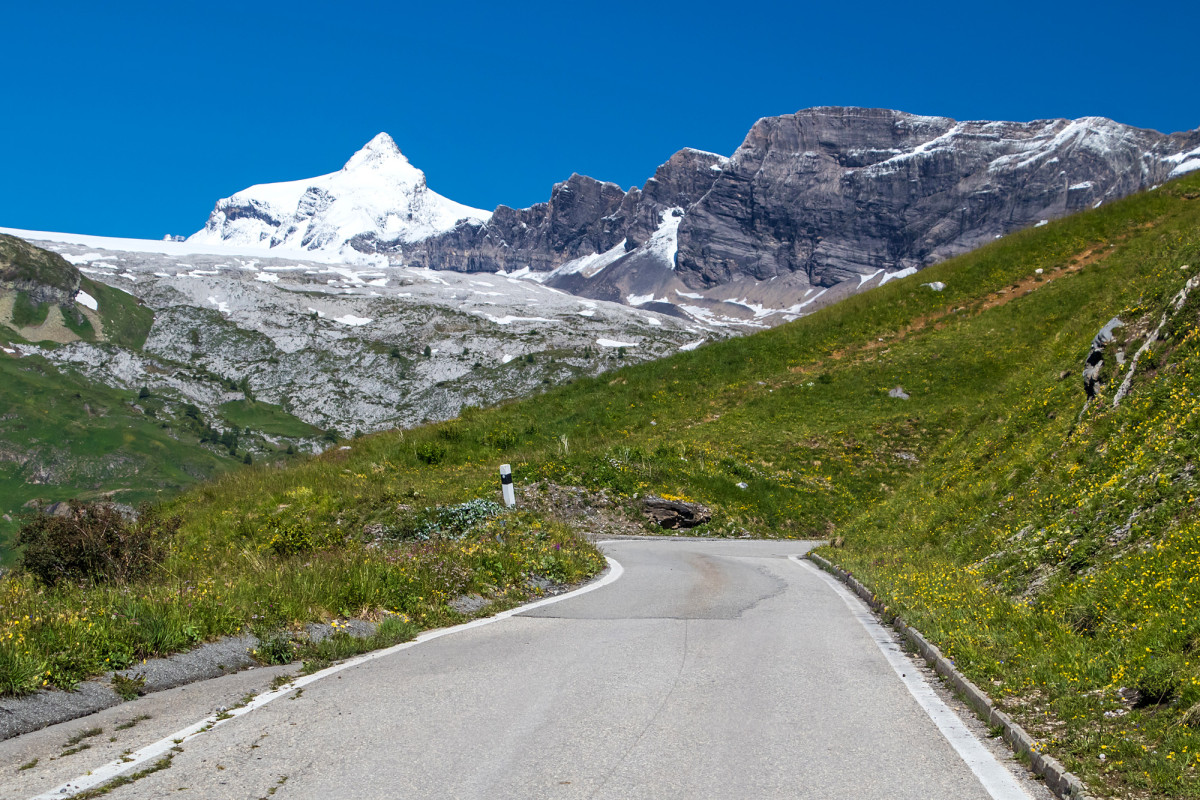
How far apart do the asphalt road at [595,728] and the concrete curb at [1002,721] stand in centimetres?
25

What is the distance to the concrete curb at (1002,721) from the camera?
4797mm

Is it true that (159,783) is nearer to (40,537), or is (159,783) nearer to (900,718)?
(900,718)

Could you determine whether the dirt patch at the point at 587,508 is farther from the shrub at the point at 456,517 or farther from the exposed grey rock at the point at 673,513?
the shrub at the point at 456,517

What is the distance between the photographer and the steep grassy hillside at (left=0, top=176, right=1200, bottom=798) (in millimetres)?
7000

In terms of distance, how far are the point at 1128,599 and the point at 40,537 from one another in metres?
13.1

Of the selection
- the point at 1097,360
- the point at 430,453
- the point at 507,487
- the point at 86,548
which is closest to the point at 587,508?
the point at 507,487

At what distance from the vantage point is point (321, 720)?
6074 millimetres

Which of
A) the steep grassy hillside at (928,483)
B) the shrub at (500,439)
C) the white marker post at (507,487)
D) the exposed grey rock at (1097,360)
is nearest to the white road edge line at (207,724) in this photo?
the steep grassy hillside at (928,483)

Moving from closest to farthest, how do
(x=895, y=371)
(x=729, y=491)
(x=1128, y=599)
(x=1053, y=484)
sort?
(x=1128, y=599) < (x=1053, y=484) < (x=729, y=491) < (x=895, y=371)

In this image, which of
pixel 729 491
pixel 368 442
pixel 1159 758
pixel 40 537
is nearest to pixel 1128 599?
pixel 1159 758

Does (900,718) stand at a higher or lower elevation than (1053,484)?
lower

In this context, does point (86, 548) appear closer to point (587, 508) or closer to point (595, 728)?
point (595, 728)

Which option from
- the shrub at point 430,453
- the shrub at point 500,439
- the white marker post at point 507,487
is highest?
the shrub at point 500,439

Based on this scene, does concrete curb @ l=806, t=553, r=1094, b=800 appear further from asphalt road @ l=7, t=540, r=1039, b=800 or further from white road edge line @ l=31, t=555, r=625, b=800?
white road edge line @ l=31, t=555, r=625, b=800
